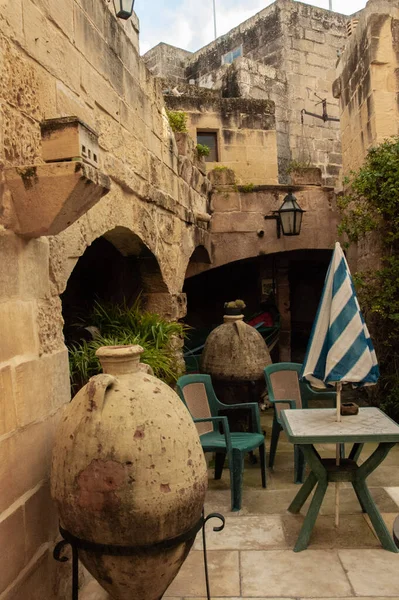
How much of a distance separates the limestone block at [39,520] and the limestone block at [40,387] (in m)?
0.32

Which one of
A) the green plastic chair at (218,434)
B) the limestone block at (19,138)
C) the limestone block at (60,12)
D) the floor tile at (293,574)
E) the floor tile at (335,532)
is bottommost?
the floor tile at (335,532)

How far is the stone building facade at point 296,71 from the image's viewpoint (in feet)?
36.6

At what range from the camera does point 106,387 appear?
81.9 inches

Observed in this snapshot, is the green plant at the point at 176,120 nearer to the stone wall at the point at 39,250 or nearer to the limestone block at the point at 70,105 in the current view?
the stone wall at the point at 39,250

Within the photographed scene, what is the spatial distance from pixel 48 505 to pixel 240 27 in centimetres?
1243

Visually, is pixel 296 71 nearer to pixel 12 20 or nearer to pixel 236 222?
pixel 236 222

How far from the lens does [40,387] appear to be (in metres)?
2.18

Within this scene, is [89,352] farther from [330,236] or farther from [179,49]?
[179,49]

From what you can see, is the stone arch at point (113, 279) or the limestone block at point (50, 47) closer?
the limestone block at point (50, 47)

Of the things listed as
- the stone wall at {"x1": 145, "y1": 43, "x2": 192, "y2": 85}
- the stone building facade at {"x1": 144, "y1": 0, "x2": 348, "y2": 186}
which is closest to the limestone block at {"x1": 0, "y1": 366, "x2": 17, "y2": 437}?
the stone building facade at {"x1": 144, "y1": 0, "x2": 348, "y2": 186}

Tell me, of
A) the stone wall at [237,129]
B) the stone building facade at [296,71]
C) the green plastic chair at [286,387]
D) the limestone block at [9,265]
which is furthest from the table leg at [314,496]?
the stone building facade at [296,71]

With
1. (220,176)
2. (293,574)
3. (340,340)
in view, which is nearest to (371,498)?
(293,574)

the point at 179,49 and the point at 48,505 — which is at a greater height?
the point at 179,49

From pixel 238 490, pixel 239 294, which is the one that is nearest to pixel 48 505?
pixel 238 490
